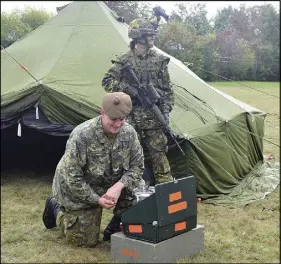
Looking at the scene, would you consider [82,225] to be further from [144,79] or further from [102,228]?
[144,79]

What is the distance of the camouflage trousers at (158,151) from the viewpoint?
4.72 meters

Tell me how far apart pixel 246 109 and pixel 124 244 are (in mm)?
3391

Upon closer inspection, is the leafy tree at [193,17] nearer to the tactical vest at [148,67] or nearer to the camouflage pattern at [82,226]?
the tactical vest at [148,67]

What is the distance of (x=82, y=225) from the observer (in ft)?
11.7

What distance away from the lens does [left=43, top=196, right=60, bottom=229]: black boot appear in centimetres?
387

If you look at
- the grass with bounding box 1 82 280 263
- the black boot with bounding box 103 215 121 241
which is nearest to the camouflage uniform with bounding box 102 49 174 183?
the grass with bounding box 1 82 280 263

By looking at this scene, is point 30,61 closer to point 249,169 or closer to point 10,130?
point 10,130

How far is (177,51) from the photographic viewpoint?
8.81m

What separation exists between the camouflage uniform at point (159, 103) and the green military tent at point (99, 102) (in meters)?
0.28

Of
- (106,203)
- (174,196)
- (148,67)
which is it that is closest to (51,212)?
(106,203)

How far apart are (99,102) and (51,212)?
1534mm

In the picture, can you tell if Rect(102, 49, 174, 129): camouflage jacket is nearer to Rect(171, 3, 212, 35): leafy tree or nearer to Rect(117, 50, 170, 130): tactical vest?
Rect(117, 50, 170, 130): tactical vest

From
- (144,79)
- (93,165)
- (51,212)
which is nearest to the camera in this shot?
(93,165)

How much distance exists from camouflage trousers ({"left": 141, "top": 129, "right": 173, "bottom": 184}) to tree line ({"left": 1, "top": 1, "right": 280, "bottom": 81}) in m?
1.38
